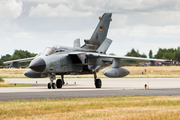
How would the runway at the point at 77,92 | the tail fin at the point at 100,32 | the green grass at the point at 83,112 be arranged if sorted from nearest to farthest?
the green grass at the point at 83,112 < the runway at the point at 77,92 < the tail fin at the point at 100,32

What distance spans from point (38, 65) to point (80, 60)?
5.08 metres

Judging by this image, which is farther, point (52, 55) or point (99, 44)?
point (99, 44)

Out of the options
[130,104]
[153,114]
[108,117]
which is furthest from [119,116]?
[130,104]

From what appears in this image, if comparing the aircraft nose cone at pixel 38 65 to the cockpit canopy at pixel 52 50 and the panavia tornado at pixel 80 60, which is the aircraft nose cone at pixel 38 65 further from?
the cockpit canopy at pixel 52 50

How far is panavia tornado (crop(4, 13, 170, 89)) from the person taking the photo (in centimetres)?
2488

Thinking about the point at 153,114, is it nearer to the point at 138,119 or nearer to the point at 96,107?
the point at 138,119

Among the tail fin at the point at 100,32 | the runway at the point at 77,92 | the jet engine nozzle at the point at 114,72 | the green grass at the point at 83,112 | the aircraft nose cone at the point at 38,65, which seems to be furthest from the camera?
the tail fin at the point at 100,32

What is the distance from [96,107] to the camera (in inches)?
504

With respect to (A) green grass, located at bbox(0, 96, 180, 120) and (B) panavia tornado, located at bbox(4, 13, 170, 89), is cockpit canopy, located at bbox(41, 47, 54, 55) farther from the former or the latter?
(A) green grass, located at bbox(0, 96, 180, 120)

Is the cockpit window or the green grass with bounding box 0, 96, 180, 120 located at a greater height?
the cockpit window

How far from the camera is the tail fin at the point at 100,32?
33.0 meters

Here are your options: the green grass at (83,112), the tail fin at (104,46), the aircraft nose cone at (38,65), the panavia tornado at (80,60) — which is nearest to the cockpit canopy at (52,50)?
the panavia tornado at (80,60)

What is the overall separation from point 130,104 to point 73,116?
4.11 m

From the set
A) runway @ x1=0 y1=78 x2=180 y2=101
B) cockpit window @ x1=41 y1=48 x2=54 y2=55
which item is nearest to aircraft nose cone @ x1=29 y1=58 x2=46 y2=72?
cockpit window @ x1=41 y1=48 x2=54 y2=55
